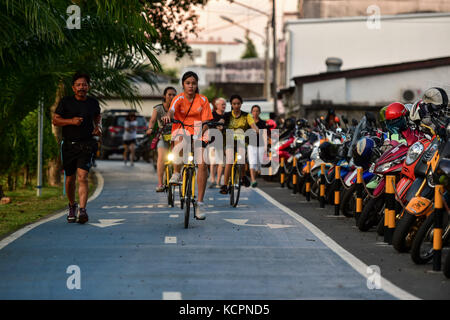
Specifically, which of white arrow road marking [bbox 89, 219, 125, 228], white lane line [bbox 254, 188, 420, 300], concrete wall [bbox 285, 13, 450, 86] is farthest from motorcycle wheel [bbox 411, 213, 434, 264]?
concrete wall [bbox 285, 13, 450, 86]

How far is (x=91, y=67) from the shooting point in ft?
62.4

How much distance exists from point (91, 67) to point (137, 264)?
10577 millimetres

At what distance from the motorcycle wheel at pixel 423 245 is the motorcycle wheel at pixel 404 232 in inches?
7.7

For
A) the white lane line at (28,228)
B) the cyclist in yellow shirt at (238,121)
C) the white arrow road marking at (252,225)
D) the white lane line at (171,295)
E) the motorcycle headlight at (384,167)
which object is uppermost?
the cyclist in yellow shirt at (238,121)

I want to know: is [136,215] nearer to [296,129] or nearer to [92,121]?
[92,121]

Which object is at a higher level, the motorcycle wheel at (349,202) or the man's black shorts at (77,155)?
the man's black shorts at (77,155)

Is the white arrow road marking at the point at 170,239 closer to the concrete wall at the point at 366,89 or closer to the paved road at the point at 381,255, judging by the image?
the paved road at the point at 381,255

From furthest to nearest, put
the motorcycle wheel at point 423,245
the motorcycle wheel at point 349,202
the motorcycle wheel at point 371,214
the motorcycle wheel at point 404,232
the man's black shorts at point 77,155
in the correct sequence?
the motorcycle wheel at point 349,202 → the man's black shorts at point 77,155 → the motorcycle wheel at point 371,214 → the motorcycle wheel at point 404,232 → the motorcycle wheel at point 423,245

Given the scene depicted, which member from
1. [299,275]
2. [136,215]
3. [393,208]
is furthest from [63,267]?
[136,215]

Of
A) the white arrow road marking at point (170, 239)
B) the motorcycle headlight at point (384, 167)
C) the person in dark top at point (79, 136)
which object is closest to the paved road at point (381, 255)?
the motorcycle headlight at point (384, 167)

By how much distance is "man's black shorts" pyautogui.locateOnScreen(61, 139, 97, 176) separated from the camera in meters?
12.8

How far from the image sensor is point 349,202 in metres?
13.8

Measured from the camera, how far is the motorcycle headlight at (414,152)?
10186 millimetres

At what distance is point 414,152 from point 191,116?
11.9ft
